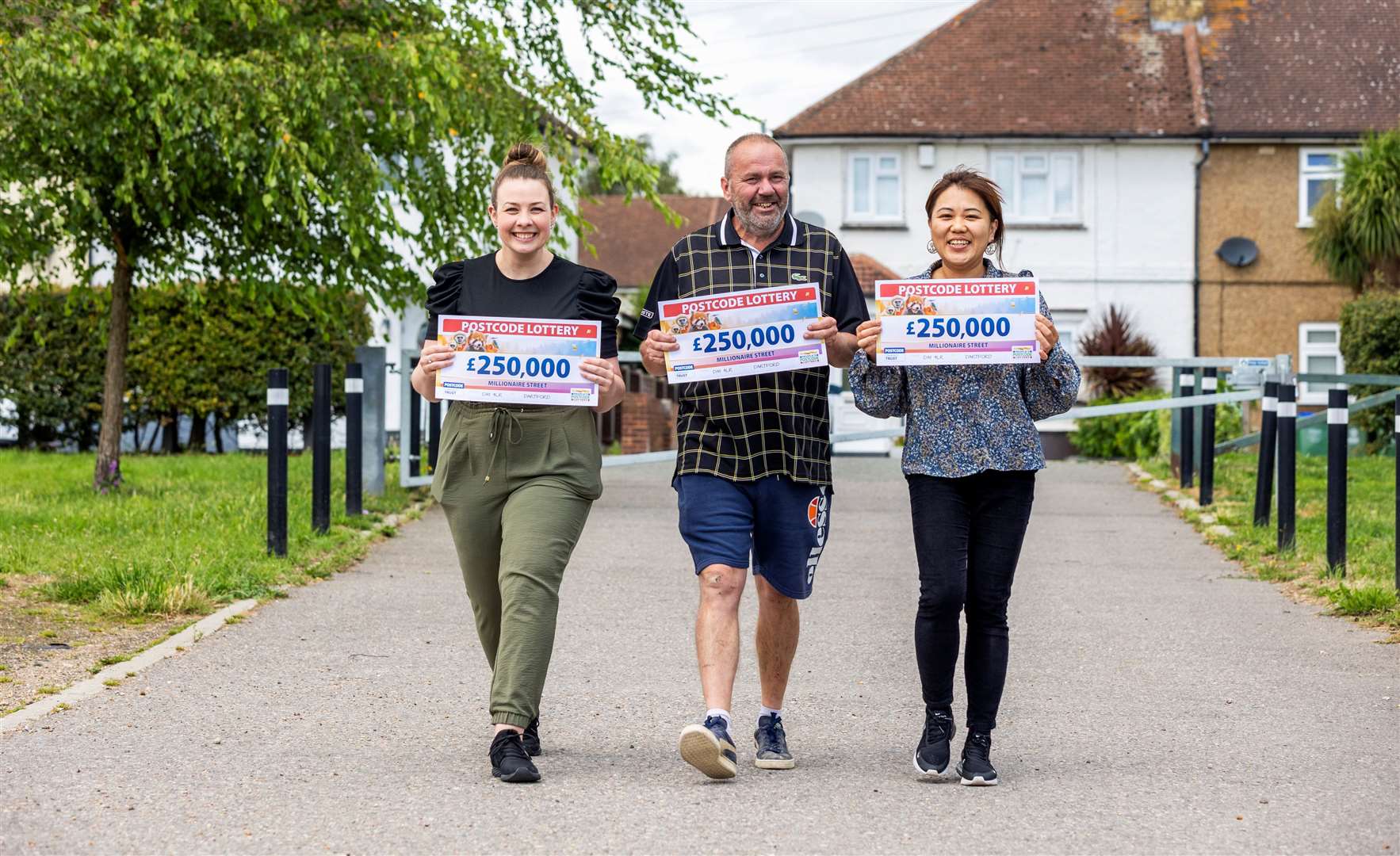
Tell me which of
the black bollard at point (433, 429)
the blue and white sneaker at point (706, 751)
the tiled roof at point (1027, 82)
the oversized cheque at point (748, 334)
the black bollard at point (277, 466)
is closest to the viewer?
the blue and white sneaker at point (706, 751)

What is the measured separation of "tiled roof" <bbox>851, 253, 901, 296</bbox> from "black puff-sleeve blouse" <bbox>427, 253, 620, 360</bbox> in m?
20.7

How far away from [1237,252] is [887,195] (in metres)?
6.25

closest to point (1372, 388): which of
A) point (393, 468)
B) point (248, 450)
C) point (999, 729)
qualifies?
point (393, 468)

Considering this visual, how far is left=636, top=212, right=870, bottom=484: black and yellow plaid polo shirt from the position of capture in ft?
18.2

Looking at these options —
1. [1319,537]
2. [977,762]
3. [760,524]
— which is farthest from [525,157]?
[1319,537]

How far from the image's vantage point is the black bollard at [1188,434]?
54.5 feet

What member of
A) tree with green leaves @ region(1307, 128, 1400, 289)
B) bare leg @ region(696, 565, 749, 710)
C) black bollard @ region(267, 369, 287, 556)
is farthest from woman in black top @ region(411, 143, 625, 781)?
tree with green leaves @ region(1307, 128, 1400, 289)

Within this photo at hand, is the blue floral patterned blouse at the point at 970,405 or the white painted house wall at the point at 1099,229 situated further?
the white painted house wall at the point at 1099,229

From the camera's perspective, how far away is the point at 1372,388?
21109 mm

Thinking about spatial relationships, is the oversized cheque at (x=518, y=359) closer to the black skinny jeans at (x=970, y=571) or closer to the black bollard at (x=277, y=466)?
the black skinny jeans at (x=970, y=571)

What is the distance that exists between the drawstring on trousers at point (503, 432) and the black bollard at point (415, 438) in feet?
30.2

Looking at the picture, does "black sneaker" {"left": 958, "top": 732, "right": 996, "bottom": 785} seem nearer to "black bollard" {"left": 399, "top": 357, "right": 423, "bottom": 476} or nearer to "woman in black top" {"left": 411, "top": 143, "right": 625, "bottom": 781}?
"woman in black top" {"left": 411, "top": 143, "right": 625, "bottom": 781}

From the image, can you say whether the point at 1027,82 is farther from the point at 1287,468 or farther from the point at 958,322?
the point at 958,322

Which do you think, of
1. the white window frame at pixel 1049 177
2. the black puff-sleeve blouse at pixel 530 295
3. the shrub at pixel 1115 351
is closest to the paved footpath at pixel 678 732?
the black puff-sleeve blouse at pixel 530 295
